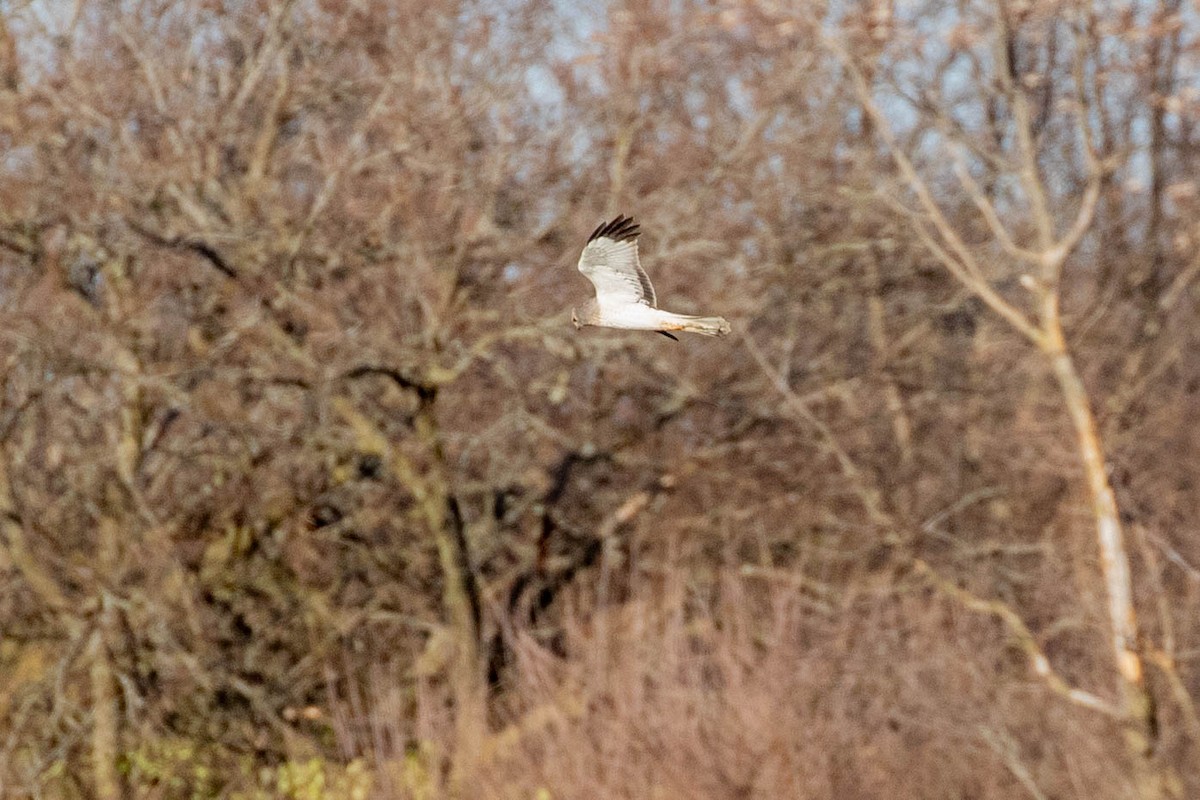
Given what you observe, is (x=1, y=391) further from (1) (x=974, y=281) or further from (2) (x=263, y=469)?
(1) (x=974, y=281)

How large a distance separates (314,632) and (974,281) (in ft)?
16.1

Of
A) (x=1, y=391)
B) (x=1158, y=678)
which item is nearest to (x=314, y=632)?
(x=1, y=391)

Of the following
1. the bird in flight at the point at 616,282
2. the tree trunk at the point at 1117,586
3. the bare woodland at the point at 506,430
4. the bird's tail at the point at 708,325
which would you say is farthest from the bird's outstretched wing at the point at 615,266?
the tree trunk at the point at 1117,586

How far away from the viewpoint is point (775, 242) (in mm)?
12203

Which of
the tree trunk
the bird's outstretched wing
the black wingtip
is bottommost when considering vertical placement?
the tree trunk

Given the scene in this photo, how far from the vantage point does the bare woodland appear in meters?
9.84

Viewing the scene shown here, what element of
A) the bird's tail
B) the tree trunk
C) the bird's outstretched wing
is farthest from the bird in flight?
the tree trunk

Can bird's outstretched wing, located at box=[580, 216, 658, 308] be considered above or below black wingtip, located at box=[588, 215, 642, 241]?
below

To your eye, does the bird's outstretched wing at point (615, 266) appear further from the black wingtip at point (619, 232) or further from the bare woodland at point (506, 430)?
the bare woodland at point (506, 430)

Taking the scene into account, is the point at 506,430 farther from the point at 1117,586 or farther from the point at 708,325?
the point at 708,325

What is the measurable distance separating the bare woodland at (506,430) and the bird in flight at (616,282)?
403 cm

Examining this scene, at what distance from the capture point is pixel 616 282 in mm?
5152

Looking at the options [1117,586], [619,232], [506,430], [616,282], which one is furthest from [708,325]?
[506,430]

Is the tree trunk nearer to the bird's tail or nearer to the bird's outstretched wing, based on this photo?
the bird's outstretched wing
